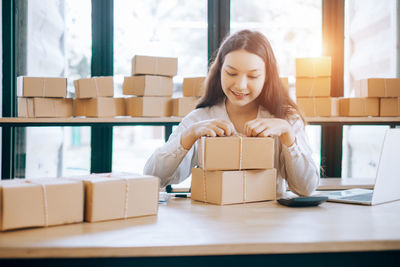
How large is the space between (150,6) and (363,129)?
2026mm

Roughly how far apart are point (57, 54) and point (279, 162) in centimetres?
243

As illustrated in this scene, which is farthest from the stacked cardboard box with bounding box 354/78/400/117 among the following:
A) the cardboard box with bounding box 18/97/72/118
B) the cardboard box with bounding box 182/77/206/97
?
the cardboard box with bounding box 18/97/72/118

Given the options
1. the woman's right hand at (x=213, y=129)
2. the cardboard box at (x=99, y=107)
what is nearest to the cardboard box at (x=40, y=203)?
the woman's right hand at (x=213, y=129)

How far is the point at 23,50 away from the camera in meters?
3.33

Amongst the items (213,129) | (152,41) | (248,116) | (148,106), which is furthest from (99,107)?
(213,129)

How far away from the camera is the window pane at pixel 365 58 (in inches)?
138

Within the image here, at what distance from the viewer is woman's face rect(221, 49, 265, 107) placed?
5.48 feet

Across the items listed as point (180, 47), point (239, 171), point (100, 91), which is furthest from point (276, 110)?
point (180, 47)

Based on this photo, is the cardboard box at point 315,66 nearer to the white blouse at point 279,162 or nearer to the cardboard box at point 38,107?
the white blouse at point 279,162

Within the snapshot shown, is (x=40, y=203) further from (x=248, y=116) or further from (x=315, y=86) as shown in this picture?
(x=315, y=86)

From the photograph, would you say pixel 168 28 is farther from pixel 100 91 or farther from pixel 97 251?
pixel 97 251

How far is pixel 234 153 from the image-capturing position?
1.36 meters

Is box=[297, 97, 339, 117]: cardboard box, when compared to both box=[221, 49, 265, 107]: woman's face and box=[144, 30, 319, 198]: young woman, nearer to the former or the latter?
box=[144, 30, 319, 198]: young woman

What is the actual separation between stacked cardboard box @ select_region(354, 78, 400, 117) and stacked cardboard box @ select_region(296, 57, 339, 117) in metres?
0.18
